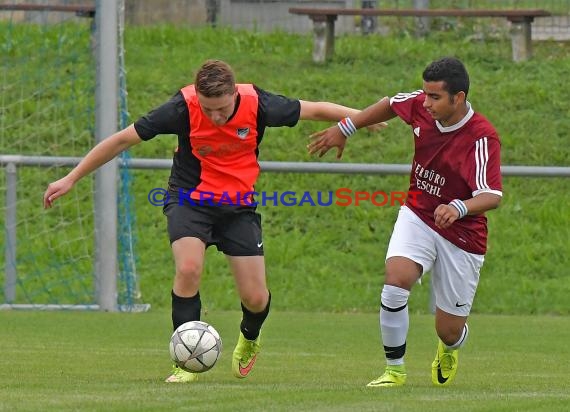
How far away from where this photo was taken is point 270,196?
15.2 m

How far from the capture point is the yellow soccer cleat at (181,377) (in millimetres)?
7586

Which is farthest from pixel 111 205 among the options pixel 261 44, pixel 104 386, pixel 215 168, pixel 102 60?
pixel 261 44

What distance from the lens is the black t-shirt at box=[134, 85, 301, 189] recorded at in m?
7.86

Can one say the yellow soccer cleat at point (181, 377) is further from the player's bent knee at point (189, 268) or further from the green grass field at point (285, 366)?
the player's bent knee at point (189, 268)

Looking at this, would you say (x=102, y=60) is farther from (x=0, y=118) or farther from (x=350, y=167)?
(x=0, y=118)

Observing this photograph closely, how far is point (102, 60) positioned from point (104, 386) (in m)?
5.62

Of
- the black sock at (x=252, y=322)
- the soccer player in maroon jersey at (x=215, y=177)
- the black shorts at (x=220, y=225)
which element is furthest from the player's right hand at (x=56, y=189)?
the black sock at (x=252, y=322)

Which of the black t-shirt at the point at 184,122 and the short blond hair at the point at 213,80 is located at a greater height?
the short blond hair at the point at 213,80

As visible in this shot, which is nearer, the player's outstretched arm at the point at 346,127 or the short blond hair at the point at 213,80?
the short blond hair at the point at 213,80

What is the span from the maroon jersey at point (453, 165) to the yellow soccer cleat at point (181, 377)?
152 cm

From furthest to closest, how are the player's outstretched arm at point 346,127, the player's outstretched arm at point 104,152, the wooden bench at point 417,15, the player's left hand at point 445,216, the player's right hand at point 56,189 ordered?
the wooden bench at point 417,15, the player's outstretched arm at point 346,127, the player's outstretched arm at point 104,152, the player's right hand at point 56,189, the player's left hand at point 445,216

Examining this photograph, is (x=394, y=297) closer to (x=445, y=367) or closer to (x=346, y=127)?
(x=445, y=367)

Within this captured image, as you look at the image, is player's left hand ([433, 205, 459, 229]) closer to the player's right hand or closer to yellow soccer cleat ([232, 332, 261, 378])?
yellow soccer cleat ([232, 332, 261, 378])

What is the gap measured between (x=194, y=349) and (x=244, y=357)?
2.71 ft
